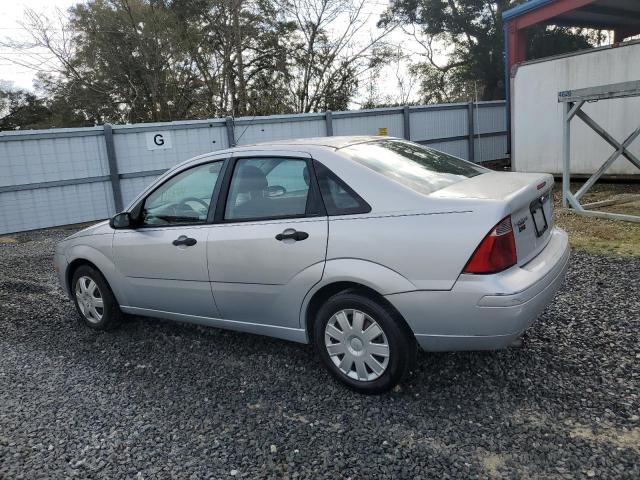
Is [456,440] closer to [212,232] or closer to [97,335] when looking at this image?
[212,232]

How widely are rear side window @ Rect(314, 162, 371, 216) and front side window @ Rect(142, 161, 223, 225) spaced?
0.94 m

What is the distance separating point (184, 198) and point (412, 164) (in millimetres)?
1751

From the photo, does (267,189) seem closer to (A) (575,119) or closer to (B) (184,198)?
(B) (184,198)

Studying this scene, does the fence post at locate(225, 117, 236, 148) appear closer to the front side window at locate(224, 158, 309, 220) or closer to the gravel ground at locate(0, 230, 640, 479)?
the gravel ground at locate(0, 230, 640, 479)

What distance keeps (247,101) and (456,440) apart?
18456 millimetres

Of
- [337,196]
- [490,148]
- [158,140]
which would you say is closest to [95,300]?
[337,196]

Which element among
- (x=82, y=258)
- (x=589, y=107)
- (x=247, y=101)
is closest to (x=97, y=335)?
(x=82, y=258)

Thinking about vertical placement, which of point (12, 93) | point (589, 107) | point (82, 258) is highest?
point (12, 93)

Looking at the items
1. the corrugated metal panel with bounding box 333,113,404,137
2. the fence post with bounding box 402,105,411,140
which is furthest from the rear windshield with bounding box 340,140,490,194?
the fence post with bounding box 402,105,411,140

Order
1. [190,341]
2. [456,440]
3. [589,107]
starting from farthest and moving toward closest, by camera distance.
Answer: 1. [589,107]
2. [190,341]
3. [456,440]

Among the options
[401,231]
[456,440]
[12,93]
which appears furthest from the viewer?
[12,93]

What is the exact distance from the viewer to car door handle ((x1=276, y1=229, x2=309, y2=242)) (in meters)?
3.27

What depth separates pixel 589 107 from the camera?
37.2 ft

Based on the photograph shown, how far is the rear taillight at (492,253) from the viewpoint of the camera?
2.78 meters
